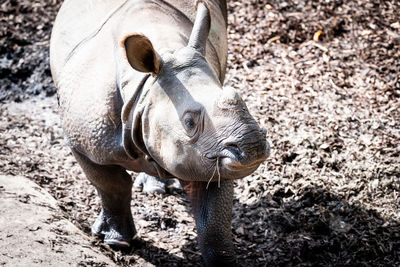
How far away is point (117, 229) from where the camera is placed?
17.0 feet

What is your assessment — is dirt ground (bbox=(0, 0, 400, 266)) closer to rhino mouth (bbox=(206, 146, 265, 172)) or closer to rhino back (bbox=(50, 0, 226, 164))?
rhino back (bbox=(50, 0, 226, 164))

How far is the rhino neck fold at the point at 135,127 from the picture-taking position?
153 inches

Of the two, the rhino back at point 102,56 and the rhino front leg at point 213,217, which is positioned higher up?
the rhino back at point 102,56

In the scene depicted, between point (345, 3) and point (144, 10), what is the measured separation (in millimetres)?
3787

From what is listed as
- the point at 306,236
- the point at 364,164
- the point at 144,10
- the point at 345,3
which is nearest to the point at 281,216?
the point at 306,236

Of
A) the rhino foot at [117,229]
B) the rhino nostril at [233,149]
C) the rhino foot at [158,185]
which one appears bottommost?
the rhino foot at [158,185]

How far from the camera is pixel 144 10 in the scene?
451 cm

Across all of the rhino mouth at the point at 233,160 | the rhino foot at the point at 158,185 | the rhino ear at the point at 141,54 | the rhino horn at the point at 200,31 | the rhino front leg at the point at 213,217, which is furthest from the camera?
the rhino foot at the point at 158,185

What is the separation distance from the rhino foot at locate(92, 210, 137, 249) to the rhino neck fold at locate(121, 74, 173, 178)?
1.13 meters

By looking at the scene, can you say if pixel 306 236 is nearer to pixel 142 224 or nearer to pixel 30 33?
pixel 142 224

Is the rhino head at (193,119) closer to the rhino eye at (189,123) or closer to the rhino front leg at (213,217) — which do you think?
the rhino eye at (189,123)

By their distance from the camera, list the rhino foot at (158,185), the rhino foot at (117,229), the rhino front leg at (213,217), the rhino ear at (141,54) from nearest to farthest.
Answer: the rhino ear at (141,54) → the rhino front leg at (213,217) → the rhino foot at (117,229) → the rhino foot at (158,185)

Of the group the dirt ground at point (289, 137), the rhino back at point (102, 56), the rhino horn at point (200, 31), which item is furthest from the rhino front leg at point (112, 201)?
the rhino horn at point (200, 31)

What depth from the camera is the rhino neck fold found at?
12.8 feet
